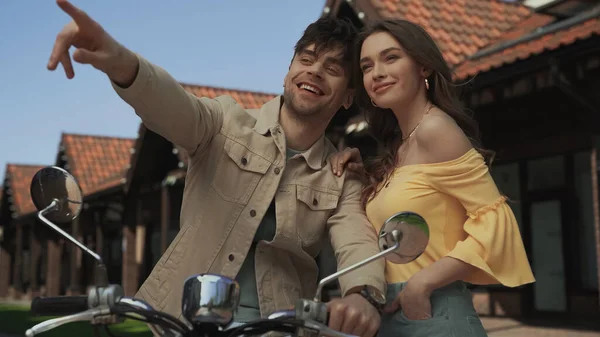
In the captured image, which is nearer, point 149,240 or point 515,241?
point 515,241

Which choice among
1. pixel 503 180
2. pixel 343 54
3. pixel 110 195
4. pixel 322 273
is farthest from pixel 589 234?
pixel 110 195

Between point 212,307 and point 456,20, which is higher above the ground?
point 456,20

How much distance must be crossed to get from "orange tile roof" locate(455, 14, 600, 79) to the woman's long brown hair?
6333 millimetres

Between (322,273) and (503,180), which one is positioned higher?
(503,180)

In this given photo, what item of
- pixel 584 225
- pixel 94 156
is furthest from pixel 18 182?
pixel 584 225

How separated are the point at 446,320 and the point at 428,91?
0.81m

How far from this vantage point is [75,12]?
6.04ft

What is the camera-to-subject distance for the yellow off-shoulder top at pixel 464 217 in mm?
2307

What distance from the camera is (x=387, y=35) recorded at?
8.48 feet

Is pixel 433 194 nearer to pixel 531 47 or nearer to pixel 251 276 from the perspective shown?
pixel 251 276

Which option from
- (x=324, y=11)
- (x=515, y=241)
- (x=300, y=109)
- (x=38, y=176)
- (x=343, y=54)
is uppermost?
(x=324, y=11)

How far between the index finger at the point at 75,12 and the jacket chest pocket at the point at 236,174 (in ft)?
2.95

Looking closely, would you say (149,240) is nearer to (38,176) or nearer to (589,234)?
(589,234)

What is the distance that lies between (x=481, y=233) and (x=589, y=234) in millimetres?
9133
